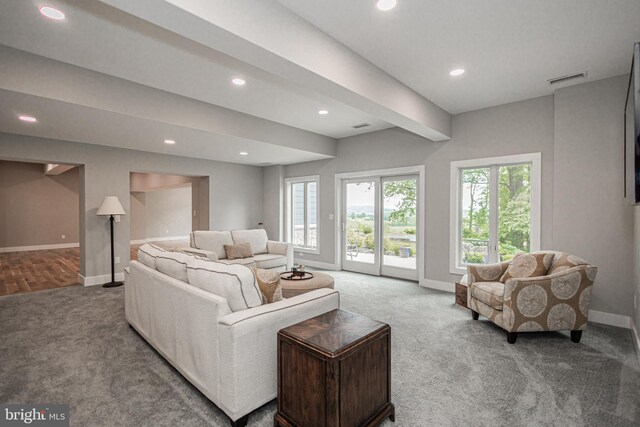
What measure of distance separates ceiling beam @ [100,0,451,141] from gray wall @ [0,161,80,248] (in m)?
9.61

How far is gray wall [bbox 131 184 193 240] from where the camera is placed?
10992 mm

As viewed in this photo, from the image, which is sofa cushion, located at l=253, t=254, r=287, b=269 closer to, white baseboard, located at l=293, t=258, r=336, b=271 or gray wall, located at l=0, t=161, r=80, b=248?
white baseboard, located at l=293, t=258, r=336, b=271

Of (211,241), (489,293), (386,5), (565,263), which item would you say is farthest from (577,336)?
(211,241)

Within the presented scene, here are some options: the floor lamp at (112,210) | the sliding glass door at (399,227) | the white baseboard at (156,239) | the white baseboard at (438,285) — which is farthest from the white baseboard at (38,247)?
the white baseboard at (438,285)

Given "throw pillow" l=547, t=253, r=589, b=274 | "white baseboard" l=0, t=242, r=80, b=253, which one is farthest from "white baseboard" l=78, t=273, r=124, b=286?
"throw pillow" l=547, t=253, r=589, b=274

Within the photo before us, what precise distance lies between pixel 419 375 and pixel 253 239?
4.19m

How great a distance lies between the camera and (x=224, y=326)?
1750 mm

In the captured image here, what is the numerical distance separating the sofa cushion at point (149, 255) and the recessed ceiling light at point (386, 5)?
2.72 metres

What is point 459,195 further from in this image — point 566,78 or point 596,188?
point 566,78

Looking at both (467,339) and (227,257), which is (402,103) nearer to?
(467,339)

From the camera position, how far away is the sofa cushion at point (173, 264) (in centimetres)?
236

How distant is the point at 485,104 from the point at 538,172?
116cm

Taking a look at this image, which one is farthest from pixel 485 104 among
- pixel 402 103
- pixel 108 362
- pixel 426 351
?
pixel 108 362

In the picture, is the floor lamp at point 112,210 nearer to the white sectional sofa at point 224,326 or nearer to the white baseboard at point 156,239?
the white sectional sofa at point 224,326
